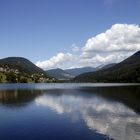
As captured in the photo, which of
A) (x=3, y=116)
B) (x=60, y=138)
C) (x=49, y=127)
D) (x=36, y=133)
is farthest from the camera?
(x=3, y=116)

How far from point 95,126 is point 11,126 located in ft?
45.7

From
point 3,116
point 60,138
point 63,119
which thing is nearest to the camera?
point 60,138

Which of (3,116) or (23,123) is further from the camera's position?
(3,116)

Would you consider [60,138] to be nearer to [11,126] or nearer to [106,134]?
[106,134]

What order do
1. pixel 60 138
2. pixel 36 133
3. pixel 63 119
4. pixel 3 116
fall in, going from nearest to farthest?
pixel 60 138
pixel 36 133
pixel 63 119
pixel 3 116

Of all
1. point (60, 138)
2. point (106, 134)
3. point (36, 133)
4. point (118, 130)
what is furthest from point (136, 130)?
point (36, 133)

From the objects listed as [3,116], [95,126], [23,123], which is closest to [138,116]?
[95,126]

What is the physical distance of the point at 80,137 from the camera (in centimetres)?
3800

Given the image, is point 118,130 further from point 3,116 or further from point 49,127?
point 3,116

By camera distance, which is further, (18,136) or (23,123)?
(23,123)

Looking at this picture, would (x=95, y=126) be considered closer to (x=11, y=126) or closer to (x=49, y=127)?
(x=49, y=127)

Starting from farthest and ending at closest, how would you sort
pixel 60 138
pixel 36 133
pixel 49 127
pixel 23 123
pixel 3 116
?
1. pixel 3 116
2. pixel 23 123
3. pixel 49 127
4. pixel 36 133
5. pixel 60 138

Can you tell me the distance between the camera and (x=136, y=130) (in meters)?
42.5

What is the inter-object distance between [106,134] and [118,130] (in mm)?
3716
